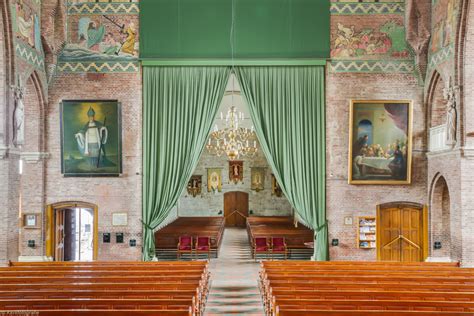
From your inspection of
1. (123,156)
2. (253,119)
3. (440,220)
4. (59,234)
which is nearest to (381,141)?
(440,220)

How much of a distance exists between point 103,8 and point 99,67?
6.85 ft

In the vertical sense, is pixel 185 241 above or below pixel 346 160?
below

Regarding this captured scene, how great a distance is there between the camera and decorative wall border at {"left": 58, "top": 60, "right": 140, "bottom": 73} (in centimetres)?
1950

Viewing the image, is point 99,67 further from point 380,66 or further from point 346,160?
point 380,66

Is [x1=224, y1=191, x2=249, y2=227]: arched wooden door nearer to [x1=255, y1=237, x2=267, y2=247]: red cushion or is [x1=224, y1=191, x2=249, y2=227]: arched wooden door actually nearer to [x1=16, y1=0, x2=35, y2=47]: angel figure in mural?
[x1=255, y1=237, x2=267, y2=247]: red cushion

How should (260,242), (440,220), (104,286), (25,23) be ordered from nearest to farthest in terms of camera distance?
(104,286) → (25,23) → (440,220) → (260,242)

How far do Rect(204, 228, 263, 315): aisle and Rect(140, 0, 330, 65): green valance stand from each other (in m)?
7.25

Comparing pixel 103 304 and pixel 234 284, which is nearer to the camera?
pixel 103 304

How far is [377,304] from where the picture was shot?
9.50 m

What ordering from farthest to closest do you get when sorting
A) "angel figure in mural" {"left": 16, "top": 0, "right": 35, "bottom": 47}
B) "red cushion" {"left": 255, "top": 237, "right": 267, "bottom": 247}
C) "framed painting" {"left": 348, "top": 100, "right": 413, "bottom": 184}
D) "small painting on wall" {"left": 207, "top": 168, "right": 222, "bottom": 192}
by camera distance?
"small painting on wall" {"left": 207, "top": 168, "right": 222, "bottom": 192} → "red cushion" {"left": 255, "top": 237, "right": 267, "bottom": 247} → "framed painting" {"left": 348, "top": 100, "right": 413, "bottom": 184} → "angel figure in mural" {"left": 16, "top": 0, "right": 35, "bottom": 47}

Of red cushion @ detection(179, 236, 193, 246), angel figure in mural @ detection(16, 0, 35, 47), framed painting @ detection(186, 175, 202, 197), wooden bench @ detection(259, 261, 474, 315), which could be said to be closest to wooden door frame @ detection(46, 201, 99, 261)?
red cushion @ detection(179, 236, 193, 246)

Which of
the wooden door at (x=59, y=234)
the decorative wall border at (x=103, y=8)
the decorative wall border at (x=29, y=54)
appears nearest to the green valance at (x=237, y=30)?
the decorative wall border at (x=103, y=8)

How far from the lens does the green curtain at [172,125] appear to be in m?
19.5

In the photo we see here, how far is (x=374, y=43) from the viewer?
19.5 meters
